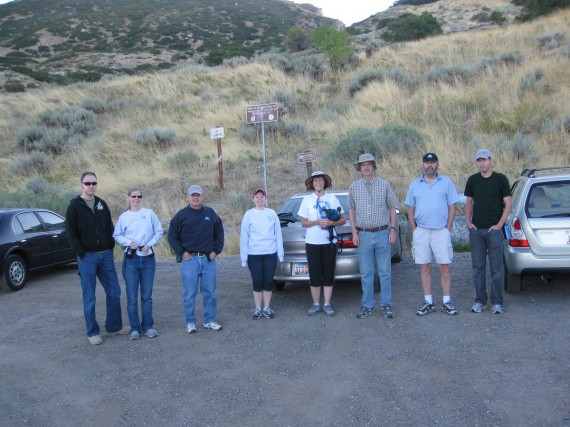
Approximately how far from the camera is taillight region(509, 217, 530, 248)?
24.2ft

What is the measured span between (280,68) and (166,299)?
80.3ft

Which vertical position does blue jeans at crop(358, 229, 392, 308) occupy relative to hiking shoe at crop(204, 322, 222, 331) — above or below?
above

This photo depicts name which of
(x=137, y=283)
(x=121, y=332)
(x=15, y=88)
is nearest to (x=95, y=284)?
(x=137, y=283)

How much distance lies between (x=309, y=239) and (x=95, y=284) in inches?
103

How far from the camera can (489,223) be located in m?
7.07

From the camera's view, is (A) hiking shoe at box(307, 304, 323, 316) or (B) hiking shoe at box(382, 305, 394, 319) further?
(A) hiking shoe at box(307, 304, 323, 316)

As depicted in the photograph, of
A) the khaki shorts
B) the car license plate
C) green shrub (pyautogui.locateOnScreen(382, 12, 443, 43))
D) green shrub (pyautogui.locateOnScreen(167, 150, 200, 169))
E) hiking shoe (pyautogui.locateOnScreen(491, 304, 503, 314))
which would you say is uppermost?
green shrub (pyautogui.locateOnScreen(382, 12, 443, 43))

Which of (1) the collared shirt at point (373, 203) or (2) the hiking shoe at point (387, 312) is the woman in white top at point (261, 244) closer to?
(1) the collared shirt at point (373, 203)

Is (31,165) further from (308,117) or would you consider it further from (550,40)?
(550,40)

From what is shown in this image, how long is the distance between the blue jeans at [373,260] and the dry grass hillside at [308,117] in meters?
5.70

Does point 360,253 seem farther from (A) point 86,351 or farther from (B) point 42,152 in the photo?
(B) point 42,152

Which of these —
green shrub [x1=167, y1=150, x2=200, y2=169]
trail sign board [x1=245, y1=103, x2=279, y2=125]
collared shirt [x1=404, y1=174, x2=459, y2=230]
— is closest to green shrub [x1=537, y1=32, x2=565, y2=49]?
green shrub [x1=167, y1=150, x2=200, y2=169]

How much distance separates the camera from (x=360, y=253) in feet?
23.8

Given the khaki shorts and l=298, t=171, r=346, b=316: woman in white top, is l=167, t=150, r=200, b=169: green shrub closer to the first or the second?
l=298, t=171, r=346, b=316: woman in white top
